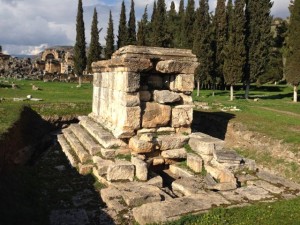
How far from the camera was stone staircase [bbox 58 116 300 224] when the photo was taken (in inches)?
258

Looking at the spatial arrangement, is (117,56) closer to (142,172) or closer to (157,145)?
(157,145)

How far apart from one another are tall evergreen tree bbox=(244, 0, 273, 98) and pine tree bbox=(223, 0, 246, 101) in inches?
39.9

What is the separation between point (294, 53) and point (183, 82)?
20.8 metres

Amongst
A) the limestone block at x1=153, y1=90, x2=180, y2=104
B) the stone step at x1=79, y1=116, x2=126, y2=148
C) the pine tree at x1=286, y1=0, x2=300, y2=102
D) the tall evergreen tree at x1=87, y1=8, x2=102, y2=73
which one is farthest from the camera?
the tall evergreen tree at x1=87, y1=8, x2=102, y2=73

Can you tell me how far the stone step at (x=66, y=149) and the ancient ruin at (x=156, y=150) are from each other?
0.14 feet

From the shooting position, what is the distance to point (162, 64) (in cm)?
1013

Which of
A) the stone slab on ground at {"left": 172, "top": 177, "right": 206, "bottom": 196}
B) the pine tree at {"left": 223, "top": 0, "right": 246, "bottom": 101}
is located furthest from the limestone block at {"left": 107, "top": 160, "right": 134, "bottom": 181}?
the pine tree at {"left": 223, "top": 0, "right": 246, "bottom": 101}

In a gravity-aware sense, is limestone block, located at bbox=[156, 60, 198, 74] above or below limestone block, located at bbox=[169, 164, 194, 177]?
above

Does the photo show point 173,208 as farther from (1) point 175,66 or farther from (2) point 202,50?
(2) point 202,50

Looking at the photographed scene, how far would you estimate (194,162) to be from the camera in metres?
9.39

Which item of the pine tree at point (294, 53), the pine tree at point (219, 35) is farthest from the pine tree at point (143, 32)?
the pine tree at point (294, 53)

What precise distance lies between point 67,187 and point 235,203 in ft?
14.7

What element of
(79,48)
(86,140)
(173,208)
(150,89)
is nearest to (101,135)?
(86,140)

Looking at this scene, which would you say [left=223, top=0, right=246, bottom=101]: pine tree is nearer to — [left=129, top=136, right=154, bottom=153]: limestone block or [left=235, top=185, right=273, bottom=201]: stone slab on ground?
[left=129, top=136, right=154, bottom=153]: limestone block
